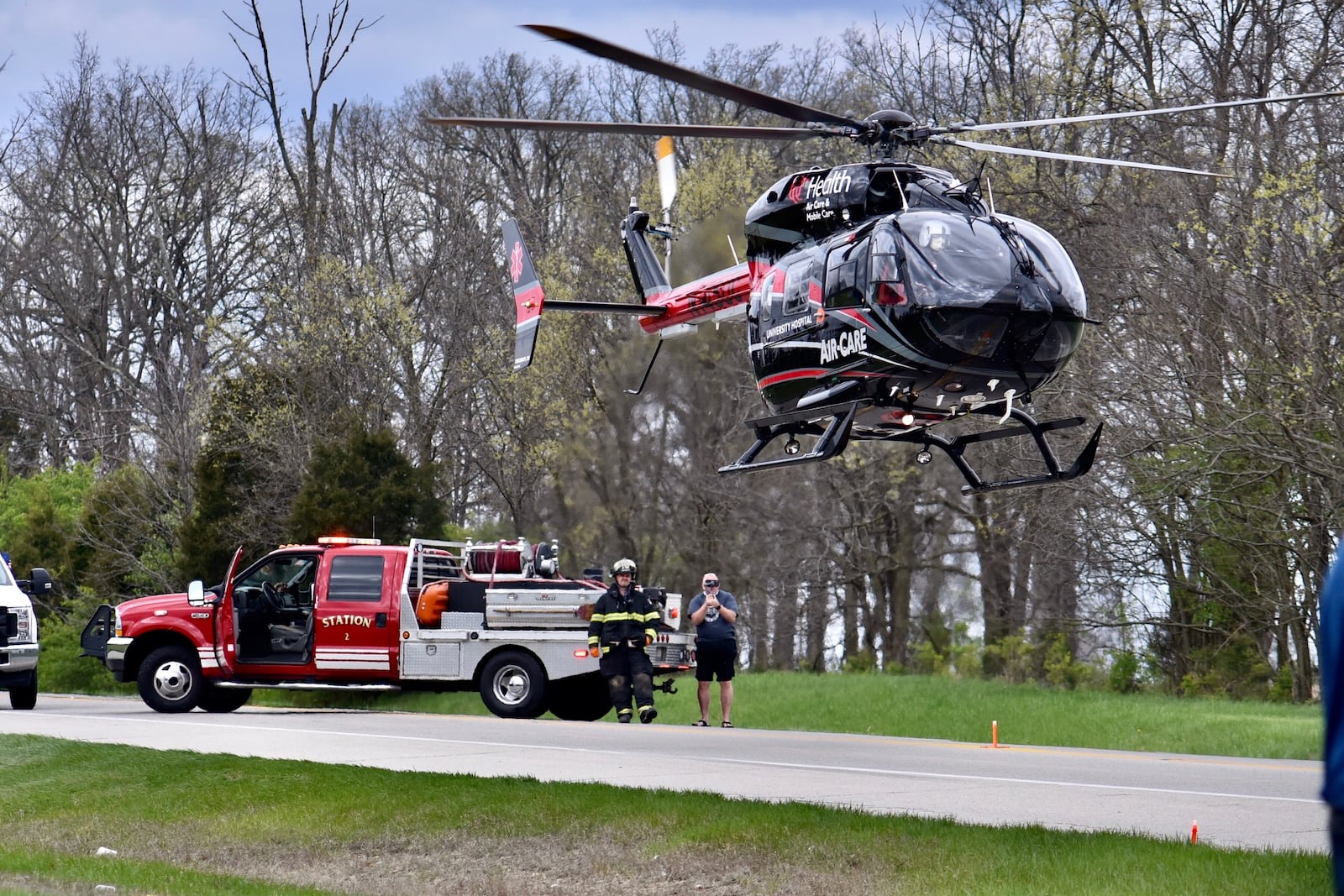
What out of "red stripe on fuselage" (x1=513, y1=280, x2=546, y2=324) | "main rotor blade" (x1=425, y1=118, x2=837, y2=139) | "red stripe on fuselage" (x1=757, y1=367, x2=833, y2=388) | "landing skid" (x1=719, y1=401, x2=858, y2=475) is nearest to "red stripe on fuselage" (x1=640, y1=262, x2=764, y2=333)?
"red stripe on fuselage" (x1=513, y1=280, x2=546, y2=324)

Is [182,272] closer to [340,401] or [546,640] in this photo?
[340,401]

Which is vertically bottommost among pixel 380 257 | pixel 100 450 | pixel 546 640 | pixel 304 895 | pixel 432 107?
pixel 304 895

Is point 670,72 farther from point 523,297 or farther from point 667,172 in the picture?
point 523,297

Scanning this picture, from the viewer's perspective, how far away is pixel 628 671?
19516 mm

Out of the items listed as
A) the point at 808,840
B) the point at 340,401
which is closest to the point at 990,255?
the point at 808,840

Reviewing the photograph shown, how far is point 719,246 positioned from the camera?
89.9 feet

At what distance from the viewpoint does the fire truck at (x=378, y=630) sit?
20312 mm

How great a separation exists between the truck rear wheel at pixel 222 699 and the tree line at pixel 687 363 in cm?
697

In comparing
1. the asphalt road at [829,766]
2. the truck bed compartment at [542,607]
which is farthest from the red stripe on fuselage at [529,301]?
the asphalt road at [829,766]

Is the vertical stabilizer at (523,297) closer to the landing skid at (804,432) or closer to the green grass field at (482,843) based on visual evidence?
the landing skid at (804,432)

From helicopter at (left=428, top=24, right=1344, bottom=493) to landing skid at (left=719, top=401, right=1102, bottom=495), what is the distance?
0.8 inches

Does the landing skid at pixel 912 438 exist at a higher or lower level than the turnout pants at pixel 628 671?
higher

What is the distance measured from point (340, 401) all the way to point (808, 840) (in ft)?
89.0

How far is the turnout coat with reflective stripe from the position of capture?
19.0m
